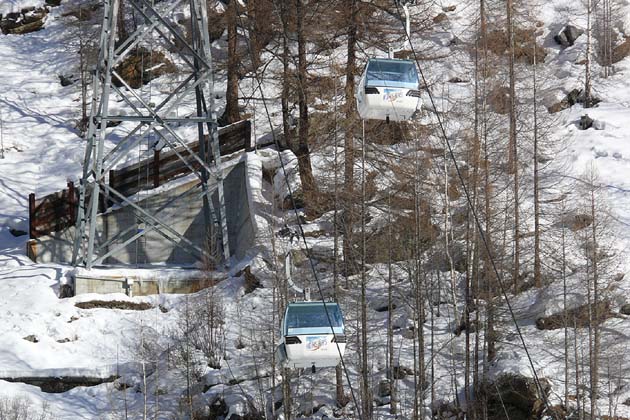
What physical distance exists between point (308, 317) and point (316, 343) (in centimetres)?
49

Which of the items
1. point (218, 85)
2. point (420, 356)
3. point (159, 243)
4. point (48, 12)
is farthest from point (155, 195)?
point (48, 12)

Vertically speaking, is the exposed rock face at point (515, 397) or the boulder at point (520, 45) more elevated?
the boulder at point (520, 45)

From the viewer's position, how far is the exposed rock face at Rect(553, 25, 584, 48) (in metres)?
46.1

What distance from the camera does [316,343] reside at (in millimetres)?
17703

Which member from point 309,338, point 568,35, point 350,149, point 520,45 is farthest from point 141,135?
point 568,35

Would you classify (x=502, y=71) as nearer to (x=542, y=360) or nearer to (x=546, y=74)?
(x=546, y=74)

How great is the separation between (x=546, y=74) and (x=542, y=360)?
59.5ft

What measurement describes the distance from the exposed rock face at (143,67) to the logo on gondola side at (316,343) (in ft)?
98.5

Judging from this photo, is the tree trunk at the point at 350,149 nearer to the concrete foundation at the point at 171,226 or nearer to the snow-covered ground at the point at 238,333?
the snow-covered ground at the point at 238,333

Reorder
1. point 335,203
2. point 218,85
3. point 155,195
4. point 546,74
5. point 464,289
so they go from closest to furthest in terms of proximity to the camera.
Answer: point 335,203 → point 464,289 → point 155,195 → point 546,74 → point 218,85

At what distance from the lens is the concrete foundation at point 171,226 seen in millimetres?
32594

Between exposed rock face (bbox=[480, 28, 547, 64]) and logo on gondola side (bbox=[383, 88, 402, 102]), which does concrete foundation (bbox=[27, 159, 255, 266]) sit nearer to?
exposed rock face (bbox=[480, 28, 547, 64])

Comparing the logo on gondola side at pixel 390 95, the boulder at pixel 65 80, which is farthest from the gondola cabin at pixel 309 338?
the boulder at pixel 65 80

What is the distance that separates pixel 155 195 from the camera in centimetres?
3338
